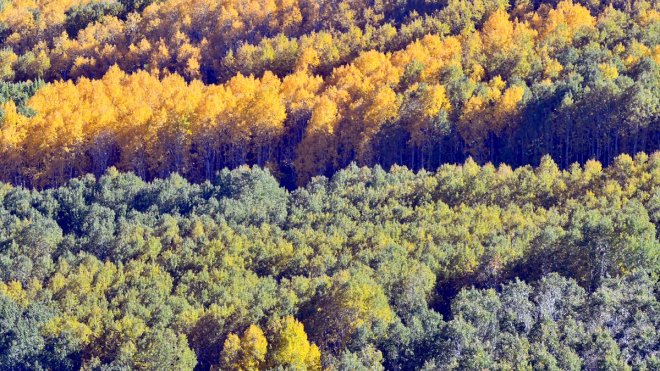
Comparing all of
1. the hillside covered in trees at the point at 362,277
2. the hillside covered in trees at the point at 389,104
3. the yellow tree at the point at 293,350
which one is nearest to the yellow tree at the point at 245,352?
the hillside covered in trees at the point at 362,277

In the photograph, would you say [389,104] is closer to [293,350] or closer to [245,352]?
[245,352]

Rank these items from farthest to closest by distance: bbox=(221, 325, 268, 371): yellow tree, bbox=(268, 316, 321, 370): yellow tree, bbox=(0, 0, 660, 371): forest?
bbox=(0, 0, 660, 371): forest < bbox=(221, 325, 268, 371): yellow tree < bbox=(268, 316, 321, 370): yellow tree

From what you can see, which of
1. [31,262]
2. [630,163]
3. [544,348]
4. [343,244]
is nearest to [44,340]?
[31,262]

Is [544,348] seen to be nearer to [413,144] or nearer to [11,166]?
[413,144]

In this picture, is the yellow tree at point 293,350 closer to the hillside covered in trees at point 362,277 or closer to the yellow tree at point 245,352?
the hillside covered in trees at point 362,277

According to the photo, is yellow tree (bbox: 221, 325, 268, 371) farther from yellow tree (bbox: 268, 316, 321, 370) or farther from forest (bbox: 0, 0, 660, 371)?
yellow tree (bbox: 268, 316, 321, 370)

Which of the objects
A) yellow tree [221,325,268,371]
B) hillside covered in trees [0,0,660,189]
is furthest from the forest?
hillside covered in trees [0,0,660,189]
